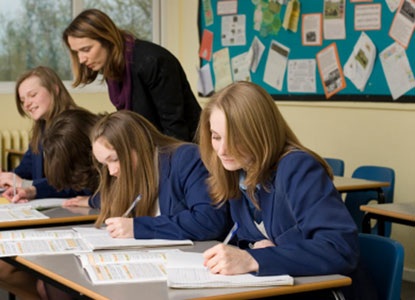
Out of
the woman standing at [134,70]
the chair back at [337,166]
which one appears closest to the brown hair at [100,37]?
the woman standing at [134,70]

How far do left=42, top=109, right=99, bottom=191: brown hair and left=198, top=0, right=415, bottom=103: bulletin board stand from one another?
2.14 m

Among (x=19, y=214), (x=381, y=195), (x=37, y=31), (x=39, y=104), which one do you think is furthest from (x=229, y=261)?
(x=37, y=31)

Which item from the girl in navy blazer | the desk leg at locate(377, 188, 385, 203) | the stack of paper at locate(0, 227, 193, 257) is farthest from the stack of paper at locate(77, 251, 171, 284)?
the desk leg at locate(377, 188, 385, 203)

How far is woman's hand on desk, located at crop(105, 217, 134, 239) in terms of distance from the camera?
109 inches

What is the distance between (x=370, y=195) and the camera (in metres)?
4.48

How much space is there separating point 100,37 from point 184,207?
95cm

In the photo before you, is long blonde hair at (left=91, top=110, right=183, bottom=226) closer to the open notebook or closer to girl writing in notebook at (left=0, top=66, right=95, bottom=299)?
the open notebook

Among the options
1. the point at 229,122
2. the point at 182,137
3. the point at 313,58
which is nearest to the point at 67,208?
the point at 182,137

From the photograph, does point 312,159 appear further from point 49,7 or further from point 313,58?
point 49,7

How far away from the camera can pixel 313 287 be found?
6.92 feet

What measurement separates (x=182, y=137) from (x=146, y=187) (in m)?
0.73

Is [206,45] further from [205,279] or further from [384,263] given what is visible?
[205,279]

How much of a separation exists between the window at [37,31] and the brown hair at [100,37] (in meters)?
2.99

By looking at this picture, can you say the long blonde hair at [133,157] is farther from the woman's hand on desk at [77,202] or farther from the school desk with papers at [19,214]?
the woman's hand on desk at [77,202]
